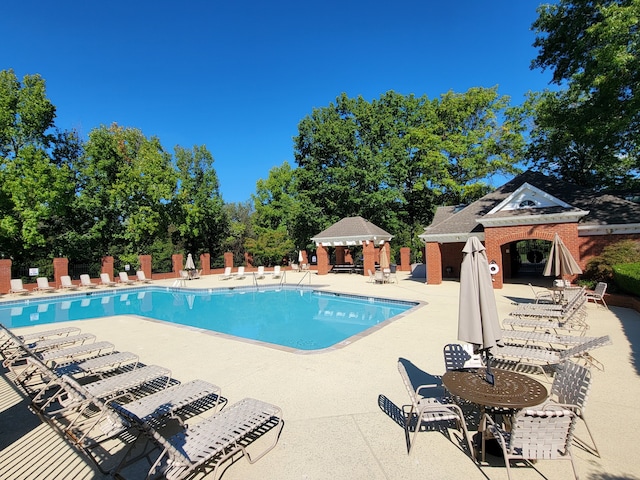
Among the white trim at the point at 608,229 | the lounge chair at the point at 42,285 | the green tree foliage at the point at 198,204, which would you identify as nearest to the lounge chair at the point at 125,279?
the lounge chair at the point at 42,285

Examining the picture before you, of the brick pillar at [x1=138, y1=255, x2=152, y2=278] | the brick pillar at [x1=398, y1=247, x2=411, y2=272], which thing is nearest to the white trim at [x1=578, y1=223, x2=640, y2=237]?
the brick pillar at [x1=398, y1=247, x2=411, y2=272]

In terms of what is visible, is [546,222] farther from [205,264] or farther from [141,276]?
[205,264]

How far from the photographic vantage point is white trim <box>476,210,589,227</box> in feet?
52.4

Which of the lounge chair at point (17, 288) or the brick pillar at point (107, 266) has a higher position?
the brick pillar at point (107, 266)

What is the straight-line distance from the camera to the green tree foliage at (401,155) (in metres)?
32.4

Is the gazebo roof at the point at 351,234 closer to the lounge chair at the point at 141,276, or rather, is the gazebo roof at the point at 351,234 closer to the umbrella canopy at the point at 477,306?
the lounge chair at the point at 141,276

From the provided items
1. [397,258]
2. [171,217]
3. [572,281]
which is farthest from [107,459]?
[171,217]

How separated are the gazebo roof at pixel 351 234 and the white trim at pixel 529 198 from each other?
10.2m

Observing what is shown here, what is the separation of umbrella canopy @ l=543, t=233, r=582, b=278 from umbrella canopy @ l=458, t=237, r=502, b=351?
349 inches

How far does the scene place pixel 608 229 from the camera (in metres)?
16.4

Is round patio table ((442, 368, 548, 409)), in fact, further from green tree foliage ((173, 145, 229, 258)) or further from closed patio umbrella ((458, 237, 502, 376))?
green tree foliage ((173, 145, 229, 258))

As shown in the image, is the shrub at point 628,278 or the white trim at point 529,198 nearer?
the shrub at point 628,278

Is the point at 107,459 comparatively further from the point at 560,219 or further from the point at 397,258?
the point at 397,258

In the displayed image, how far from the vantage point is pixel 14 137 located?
24.7 m
